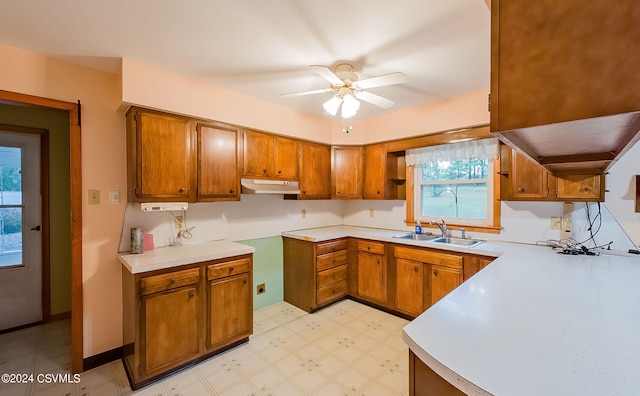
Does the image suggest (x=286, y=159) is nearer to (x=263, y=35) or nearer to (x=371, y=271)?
(x=263, y=35)

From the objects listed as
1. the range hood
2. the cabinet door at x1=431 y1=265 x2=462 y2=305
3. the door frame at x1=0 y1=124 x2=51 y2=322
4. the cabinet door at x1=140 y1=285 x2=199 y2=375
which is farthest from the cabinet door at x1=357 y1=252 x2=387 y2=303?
the door frame at x1=0 y1=124 x2=51 y2=322

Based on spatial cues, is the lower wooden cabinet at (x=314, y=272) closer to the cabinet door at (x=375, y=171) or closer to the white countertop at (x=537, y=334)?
the cabinet door at (x=375, y=171)

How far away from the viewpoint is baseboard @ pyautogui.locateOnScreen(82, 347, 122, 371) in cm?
218

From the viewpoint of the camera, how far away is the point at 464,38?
1.80 metres

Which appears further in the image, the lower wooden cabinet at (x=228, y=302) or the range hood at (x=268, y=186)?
the range hood at (x=268, y=186)

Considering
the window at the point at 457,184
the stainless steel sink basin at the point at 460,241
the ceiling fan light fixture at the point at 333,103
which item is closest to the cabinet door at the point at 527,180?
the window at the point at 457,184

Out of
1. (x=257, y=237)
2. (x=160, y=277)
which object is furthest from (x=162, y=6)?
(x=257, y=237)

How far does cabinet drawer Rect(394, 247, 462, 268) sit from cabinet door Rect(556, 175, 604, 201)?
1016 mm

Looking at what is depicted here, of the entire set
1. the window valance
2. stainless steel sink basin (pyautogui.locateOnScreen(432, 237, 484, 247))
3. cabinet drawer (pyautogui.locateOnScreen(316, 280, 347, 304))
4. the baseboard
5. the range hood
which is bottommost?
the baseboard

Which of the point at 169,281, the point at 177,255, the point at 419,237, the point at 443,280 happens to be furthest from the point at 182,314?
the point at 419,237

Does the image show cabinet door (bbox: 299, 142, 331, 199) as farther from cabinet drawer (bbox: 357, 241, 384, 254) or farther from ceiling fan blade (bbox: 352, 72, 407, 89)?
ceiling fan blade (bbox: 352, 72, 407, 89)

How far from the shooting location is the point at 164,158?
7.52 feet

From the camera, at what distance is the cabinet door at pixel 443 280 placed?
2.61 metres

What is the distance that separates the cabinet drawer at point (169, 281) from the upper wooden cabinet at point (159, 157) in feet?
2.15
